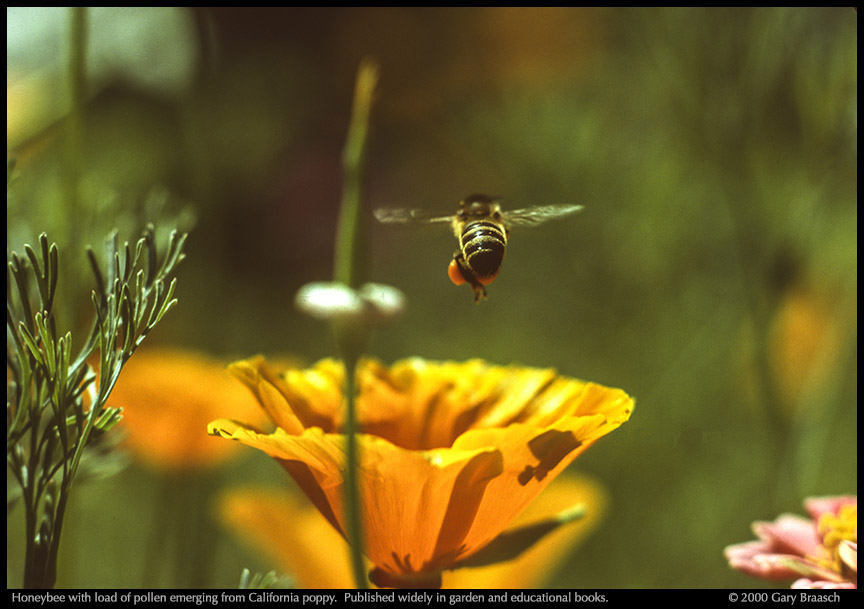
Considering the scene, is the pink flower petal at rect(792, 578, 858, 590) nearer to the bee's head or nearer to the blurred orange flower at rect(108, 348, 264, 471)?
the bee's head

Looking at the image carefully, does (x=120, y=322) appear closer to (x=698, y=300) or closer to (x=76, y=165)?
Result: (x=76, y=165)
